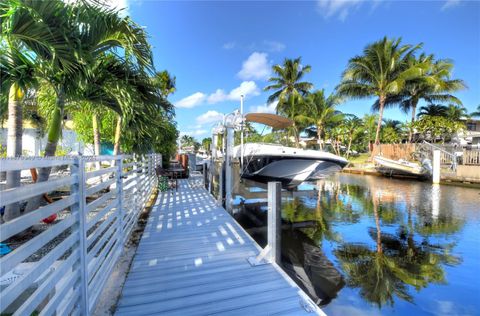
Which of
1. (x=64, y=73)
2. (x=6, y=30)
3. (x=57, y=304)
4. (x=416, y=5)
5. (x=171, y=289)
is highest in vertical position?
(x=416, y=5)

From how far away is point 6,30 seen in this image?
2555 mm

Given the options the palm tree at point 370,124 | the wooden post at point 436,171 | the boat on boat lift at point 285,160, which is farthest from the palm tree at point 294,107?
the boat on boat lift at point 285,160

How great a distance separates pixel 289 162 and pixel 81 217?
19.4 ft

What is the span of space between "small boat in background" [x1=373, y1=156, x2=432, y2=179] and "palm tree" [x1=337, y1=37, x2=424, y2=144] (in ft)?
13.3

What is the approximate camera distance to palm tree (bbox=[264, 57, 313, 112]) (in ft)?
82.0

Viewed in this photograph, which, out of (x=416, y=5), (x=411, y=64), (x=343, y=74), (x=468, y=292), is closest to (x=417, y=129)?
(x=411, y=64)

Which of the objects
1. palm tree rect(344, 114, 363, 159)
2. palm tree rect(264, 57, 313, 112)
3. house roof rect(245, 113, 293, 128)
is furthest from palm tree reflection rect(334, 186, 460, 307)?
palm tree rect(344, 114, 363, 159)

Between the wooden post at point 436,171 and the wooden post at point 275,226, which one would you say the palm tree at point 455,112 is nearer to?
the wooden post at point 436,171

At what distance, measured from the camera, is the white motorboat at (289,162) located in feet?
22.5

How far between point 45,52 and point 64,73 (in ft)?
1.22

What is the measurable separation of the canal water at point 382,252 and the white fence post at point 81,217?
2.68 meters

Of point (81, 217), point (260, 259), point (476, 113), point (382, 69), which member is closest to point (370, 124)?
point (382, 69)

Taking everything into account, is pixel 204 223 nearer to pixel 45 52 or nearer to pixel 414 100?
pixel 45 52

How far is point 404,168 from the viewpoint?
14883 millimetres
